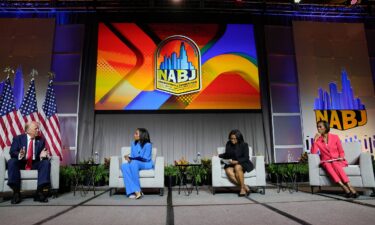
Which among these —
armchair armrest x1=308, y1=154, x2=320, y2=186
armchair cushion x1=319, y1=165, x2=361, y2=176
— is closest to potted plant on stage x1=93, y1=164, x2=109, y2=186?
armchair armrest x1=308, y1=154, x2=320, y2=186

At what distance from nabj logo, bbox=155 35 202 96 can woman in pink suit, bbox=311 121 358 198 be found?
3.71m

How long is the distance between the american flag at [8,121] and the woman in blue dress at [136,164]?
2.69 metres

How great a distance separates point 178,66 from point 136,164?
3.89 metres

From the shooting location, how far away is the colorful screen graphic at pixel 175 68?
7383mm

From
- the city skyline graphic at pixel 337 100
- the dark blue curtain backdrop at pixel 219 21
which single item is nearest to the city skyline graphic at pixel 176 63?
the dark blue curtain backdrop at pixel 219 21

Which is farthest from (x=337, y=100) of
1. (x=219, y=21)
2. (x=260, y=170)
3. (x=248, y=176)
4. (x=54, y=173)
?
(x=54, y=173)

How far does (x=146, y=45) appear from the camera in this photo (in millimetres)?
7641

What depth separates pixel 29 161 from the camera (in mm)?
4059

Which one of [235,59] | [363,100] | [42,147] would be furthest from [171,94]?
[363,100]

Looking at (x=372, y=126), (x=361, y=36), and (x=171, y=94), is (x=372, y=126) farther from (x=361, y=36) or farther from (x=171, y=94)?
(x=171, y=94)

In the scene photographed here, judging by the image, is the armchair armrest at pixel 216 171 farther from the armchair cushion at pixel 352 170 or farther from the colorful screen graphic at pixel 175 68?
the colorful screen graphic at pixel 175 68

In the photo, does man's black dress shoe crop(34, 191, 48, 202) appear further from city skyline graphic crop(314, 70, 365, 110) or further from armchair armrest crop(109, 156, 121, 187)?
city skyline graphic crop(314, 70, 365, 110)

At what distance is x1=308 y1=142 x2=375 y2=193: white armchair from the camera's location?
3998 mm

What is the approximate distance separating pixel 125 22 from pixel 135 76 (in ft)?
5.06
